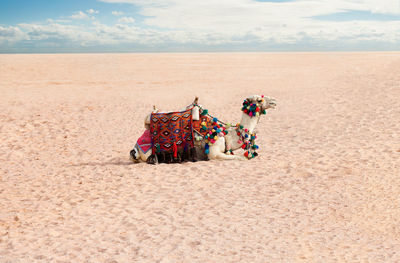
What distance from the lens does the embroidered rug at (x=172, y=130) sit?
853 cm

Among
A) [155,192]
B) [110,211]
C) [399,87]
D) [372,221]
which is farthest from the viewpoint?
[399,87]

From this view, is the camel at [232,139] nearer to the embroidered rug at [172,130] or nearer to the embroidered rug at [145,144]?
the embroidered rug at [145,144]

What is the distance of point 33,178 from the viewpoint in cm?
857

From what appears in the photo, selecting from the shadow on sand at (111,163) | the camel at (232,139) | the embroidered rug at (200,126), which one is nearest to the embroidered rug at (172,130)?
the embroidered rug at (200,126)

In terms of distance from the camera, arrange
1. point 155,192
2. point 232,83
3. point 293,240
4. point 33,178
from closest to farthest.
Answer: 1. point 293,240
2. point 155,192
3. point 33,178
4. point 232,83

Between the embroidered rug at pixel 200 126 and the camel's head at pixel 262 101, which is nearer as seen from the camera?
the embroidered rug at pixel 200 126

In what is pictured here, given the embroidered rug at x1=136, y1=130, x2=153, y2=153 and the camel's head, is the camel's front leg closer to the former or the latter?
the camel's head

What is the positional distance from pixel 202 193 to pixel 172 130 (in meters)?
1.88

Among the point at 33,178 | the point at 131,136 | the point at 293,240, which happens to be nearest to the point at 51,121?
the point at 131,136

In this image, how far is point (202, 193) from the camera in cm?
714

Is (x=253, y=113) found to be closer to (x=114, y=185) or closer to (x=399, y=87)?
(x=114, y=185)

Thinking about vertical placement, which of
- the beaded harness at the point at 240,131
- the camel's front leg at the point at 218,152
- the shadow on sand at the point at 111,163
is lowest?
the shadow on sand at the point at 111,163

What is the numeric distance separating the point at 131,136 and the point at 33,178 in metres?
4.22

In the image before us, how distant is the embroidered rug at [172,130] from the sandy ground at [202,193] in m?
0.50
